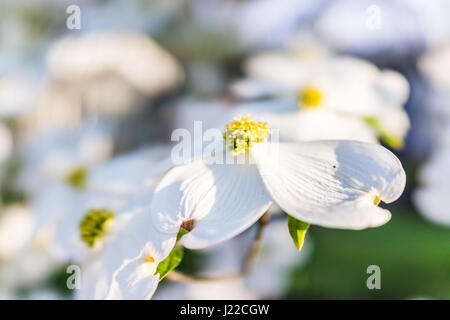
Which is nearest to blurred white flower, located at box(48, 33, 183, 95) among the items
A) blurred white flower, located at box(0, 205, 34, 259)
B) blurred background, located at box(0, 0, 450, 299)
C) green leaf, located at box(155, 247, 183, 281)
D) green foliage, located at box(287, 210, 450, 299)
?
blurred background, located at box(0, 0, 450, 299)

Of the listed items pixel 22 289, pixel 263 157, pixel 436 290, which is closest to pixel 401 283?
pixel 436 290

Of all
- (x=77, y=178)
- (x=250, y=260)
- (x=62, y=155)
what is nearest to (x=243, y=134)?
(x=250, y=260)

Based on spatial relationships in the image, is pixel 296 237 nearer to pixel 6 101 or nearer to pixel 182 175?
pixel 182 175

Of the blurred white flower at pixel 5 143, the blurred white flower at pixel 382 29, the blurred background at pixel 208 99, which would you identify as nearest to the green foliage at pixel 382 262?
the blurred background at pixel 208 99

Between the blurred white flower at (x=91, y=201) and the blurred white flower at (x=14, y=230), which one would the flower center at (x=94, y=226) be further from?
the blurred white flower at (x=14, y=230)

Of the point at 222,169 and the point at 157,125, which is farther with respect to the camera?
the point at 157,125

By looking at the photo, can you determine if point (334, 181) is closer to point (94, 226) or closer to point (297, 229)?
point (297, 229)
